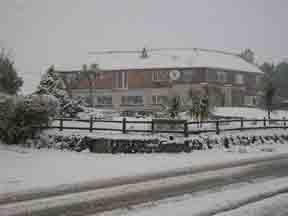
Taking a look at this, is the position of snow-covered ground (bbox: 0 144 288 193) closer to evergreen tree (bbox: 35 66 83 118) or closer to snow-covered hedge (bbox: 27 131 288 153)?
snow-covered hedge (bbox: 27 131 288 153)

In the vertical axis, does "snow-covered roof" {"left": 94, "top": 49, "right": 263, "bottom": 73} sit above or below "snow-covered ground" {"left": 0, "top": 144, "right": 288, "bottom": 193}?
above

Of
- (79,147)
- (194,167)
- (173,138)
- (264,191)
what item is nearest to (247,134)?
(173,138)

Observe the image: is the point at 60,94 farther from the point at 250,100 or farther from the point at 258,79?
the point at 258,79

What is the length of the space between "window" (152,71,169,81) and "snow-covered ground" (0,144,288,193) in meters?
29.2

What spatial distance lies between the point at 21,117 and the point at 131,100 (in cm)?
3137

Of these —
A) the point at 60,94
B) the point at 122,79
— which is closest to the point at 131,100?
the point at 122,79

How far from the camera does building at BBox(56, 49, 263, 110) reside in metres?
48.7

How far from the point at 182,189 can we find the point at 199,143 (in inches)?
373

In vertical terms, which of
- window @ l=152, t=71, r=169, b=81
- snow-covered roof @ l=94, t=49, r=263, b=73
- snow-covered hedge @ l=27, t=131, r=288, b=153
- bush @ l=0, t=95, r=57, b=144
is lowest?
snow-covered hedge @ l=27, t=131, r=288, b=153

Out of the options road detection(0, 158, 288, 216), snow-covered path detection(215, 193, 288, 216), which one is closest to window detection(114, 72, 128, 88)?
road detection(0, 158, 288, 216)

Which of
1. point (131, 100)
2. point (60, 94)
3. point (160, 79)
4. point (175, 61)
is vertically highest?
point (175, 61)

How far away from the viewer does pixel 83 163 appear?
1580 cm

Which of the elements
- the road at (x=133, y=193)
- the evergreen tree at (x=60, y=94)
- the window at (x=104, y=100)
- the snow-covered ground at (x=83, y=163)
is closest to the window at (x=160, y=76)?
the window at (x=104, y=100)

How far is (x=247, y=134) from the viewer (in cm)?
2250
